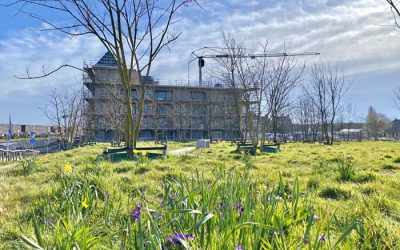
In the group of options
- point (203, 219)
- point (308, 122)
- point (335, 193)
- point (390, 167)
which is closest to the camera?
point (203, 219)

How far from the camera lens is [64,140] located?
29047 millimetres

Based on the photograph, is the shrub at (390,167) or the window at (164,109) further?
the window at (164,109)

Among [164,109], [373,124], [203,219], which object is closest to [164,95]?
[164,109]

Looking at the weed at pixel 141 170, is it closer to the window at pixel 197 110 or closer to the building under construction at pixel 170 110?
the building under construction at pixel 170 110

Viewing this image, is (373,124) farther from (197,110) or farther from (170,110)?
(170,110)

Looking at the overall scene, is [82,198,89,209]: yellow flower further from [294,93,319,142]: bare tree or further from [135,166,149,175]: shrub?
[294,93,319,142]: bare tree

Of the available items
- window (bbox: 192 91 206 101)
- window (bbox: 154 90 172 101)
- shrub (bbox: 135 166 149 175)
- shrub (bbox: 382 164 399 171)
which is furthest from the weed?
window (bbox: 154 90 172 101)

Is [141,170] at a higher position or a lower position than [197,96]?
lower

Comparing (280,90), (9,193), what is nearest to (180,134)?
(280,90)

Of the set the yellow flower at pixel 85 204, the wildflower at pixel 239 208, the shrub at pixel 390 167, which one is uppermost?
the wildflower at pixel 239 208

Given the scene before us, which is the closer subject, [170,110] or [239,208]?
[239,208]

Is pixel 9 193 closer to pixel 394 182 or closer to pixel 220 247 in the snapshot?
pixel 220 247

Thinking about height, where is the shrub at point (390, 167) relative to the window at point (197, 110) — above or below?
below

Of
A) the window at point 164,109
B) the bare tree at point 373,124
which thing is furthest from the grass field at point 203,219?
the bare tree at point 373,124
